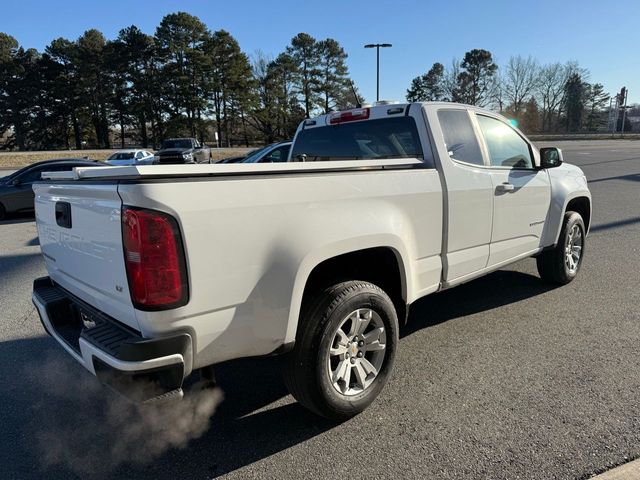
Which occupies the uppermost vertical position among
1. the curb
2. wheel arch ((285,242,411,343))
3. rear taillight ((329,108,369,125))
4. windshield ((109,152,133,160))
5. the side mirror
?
rear taillight ((329,108,369,125))

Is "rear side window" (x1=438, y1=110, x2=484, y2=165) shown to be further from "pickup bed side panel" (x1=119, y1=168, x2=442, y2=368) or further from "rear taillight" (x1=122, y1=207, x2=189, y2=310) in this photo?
"rear taillight" (x1=122, y1=207, x2=189, y2=310)

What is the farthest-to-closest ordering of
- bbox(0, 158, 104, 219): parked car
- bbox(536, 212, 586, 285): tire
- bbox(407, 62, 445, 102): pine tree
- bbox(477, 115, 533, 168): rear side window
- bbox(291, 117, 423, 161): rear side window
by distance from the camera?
1. bbox(407, 62, 445, 102): pine tree
2. bbox(0, 158, 104, 219): parked car
3. bbox(536, 212, 586, 285): tire
4. bbox(477, 115, 533, 168): rear side window
5. bbox(291, 117, 423, 161): rear side window

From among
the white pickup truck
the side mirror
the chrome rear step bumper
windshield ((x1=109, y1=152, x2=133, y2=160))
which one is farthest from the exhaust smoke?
windshield ((x1=109, y1=152, x2=133, y2=160))

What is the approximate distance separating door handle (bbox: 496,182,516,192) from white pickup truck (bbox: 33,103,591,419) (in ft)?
0.07

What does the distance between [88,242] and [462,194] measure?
2564mm

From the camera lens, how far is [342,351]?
9.21 feet

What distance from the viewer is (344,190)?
269 centimetres

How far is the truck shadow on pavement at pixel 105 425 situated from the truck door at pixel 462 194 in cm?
96

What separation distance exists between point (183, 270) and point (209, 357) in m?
0.49

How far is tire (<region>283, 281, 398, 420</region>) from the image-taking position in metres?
2.61

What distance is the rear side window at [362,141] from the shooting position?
362cm

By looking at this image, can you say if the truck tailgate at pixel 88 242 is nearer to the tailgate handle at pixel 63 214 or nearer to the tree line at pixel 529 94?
the tailgate handle at pixel 63 214

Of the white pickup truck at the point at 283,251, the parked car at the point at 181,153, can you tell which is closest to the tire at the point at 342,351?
the white pickup truck at the point at 283,251

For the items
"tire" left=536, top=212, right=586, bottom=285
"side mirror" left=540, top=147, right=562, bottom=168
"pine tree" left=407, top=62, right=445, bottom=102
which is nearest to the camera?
"side mirror" left=540, top=147, right=562, bottom=168
